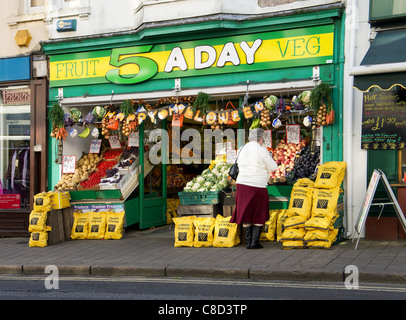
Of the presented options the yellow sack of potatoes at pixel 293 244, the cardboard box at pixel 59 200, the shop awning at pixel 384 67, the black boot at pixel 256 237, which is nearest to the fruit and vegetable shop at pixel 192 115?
the yellow sack of potatoes at pixel 293 244

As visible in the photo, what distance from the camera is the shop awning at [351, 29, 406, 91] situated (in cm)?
877

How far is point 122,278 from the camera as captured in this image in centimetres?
820

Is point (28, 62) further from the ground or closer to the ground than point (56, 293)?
further from the ground

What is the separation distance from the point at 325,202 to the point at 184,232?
8.39ft

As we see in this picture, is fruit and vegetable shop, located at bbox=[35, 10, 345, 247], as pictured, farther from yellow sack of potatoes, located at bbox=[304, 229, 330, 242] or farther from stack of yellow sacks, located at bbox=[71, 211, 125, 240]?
stack of yellow sacks, located at bbox=[71, 211, 125, 240]

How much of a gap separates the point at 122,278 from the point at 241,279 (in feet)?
5.69

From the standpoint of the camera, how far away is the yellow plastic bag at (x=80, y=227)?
38.7 feet

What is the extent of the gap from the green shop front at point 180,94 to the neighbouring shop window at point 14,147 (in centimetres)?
78

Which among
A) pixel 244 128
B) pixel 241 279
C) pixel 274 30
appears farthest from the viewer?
pixel 244 128

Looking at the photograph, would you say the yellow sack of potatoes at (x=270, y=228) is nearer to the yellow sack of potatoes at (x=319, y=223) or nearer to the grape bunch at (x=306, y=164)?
the grape bunch at (x=306, y=164)

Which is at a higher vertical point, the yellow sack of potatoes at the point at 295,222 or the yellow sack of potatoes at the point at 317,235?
the yellow sack of potatoes at the point at 295,222

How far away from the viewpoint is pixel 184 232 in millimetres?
10172

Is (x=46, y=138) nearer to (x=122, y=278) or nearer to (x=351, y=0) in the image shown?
(x=122, y=278)

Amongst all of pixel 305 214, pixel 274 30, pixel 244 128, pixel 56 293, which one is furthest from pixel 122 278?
pixel 274 30
